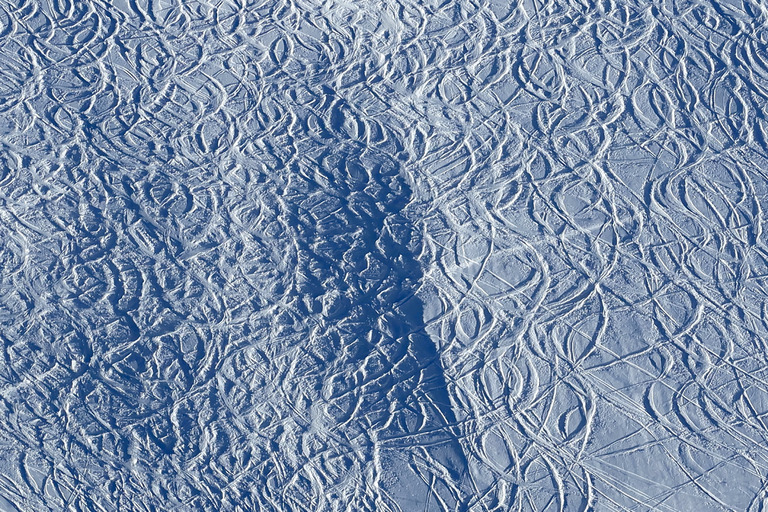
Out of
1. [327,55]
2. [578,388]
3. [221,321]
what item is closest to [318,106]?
[327,55]

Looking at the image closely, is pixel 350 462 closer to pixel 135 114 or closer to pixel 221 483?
pixel 221 483

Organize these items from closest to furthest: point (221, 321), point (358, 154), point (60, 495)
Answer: point (60, 495), point (221, 321), point (358, 154)

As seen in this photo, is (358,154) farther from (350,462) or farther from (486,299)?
(350,462)

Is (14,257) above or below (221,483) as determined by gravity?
above

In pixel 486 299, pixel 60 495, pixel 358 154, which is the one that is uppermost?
pixel 358 154

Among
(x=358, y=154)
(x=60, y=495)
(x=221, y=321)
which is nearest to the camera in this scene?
(x=60, y=495)

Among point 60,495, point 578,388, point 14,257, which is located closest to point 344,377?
Result: point 578,388

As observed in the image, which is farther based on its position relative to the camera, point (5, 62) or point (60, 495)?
point (5, 62)
